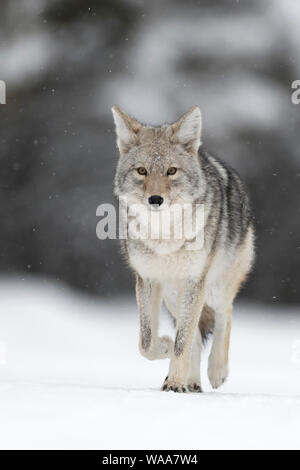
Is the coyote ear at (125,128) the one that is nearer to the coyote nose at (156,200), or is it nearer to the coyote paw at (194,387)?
the coyote nose at (156,200)

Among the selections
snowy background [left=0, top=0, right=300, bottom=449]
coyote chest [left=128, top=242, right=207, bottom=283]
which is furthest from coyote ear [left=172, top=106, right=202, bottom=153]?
snowy background [left=0, top=0, right=300, bottom=449]

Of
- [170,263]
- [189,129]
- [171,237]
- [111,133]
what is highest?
[111,133]

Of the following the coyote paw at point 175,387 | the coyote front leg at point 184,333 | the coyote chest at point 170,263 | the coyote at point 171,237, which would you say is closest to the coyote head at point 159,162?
the coyote at point 171,237

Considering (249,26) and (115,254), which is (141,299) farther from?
(249,26)

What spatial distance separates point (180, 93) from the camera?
Result: 13.3 metres

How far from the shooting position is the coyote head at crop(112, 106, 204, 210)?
4.77 metres

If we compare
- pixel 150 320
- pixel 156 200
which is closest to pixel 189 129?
pixel 156 200

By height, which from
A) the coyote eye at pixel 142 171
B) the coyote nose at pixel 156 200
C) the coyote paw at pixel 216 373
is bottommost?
the coyote paw at pixel 216 373

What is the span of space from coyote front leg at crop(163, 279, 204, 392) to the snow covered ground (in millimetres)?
209

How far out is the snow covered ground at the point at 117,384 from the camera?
137 inches

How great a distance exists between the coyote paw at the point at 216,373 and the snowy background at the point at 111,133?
17.6ft

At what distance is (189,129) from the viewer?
5.11 metres

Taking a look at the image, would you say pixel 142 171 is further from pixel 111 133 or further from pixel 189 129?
pixel 111 133

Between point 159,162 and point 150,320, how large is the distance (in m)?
1.14
